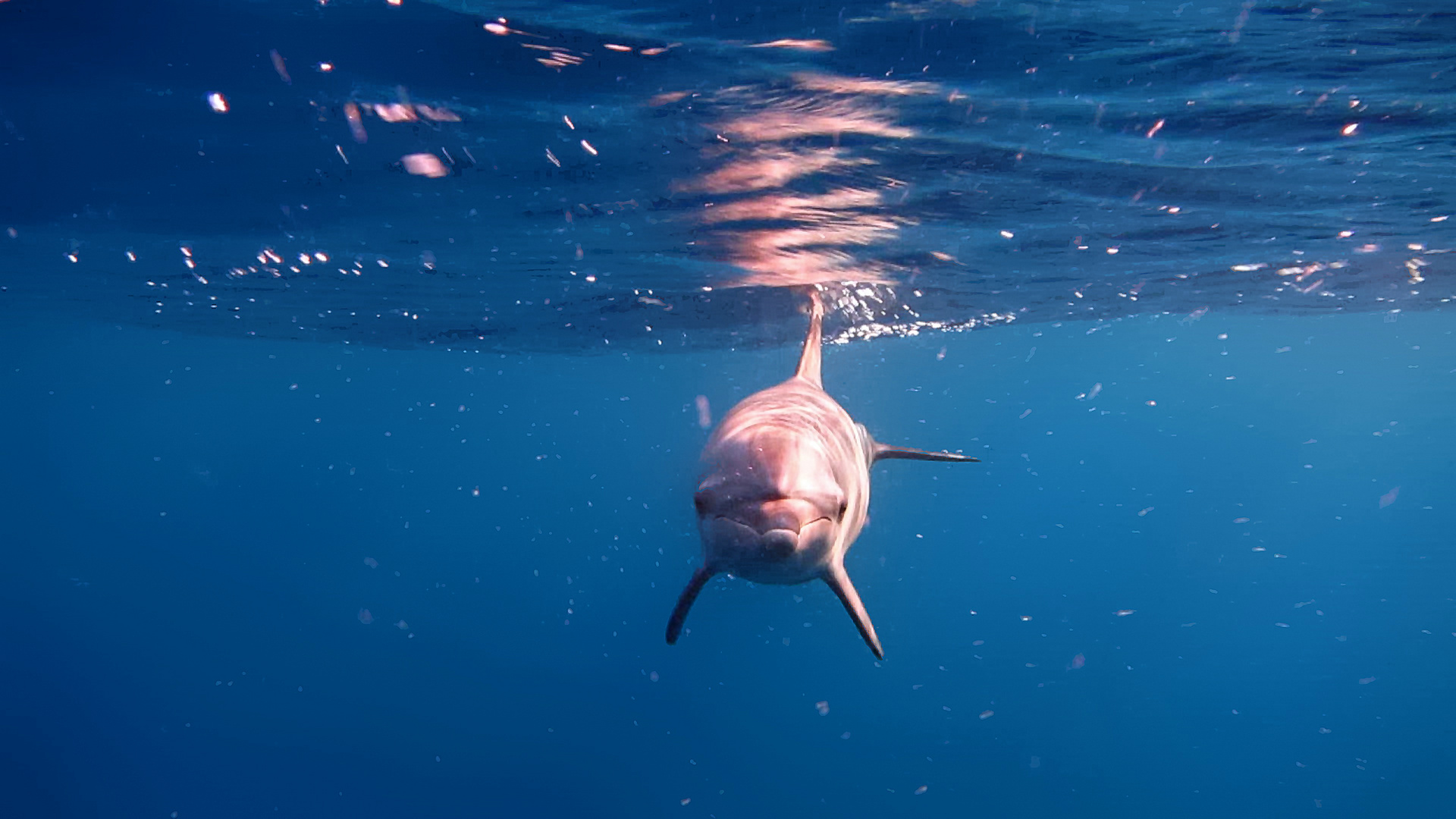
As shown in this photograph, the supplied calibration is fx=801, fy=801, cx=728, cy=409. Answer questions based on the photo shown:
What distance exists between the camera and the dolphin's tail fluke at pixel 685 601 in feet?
15.1

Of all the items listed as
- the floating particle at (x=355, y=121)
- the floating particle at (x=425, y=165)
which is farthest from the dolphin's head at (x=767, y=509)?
the floating particle at (x=425, y=165)

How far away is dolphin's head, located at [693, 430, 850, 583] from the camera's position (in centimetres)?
411

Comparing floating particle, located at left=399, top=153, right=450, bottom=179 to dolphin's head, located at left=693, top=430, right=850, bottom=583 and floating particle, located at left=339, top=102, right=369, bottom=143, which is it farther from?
dolphin's head, located at left=693, top=430, right=850, bottom=583

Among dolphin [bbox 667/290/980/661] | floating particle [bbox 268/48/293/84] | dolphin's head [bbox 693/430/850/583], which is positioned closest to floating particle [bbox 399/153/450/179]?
floating particle [bbox 268/48/293/84]

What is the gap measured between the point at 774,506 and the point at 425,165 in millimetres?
7397

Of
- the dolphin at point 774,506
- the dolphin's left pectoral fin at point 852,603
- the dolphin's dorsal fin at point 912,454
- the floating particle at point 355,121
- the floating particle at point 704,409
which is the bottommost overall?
the floating particle at point 704,409

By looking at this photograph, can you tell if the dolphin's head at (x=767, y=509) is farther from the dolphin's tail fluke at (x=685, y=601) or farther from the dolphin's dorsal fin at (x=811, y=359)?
the dolphin's dorsal fin at (x=811, y=359)

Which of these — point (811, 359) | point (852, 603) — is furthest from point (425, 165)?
point (852, 603)

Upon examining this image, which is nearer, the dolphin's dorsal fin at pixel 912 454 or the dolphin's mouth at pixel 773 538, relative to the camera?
the dolphin's mouth at pixel 773 538

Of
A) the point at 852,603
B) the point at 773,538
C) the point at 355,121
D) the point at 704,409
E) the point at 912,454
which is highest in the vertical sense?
the point at 355,121

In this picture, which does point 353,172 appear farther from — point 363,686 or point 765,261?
point 363,686

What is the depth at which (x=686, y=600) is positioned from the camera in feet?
15.5

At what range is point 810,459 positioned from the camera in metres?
4.59

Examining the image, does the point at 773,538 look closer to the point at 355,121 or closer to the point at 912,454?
the point at 912,454
